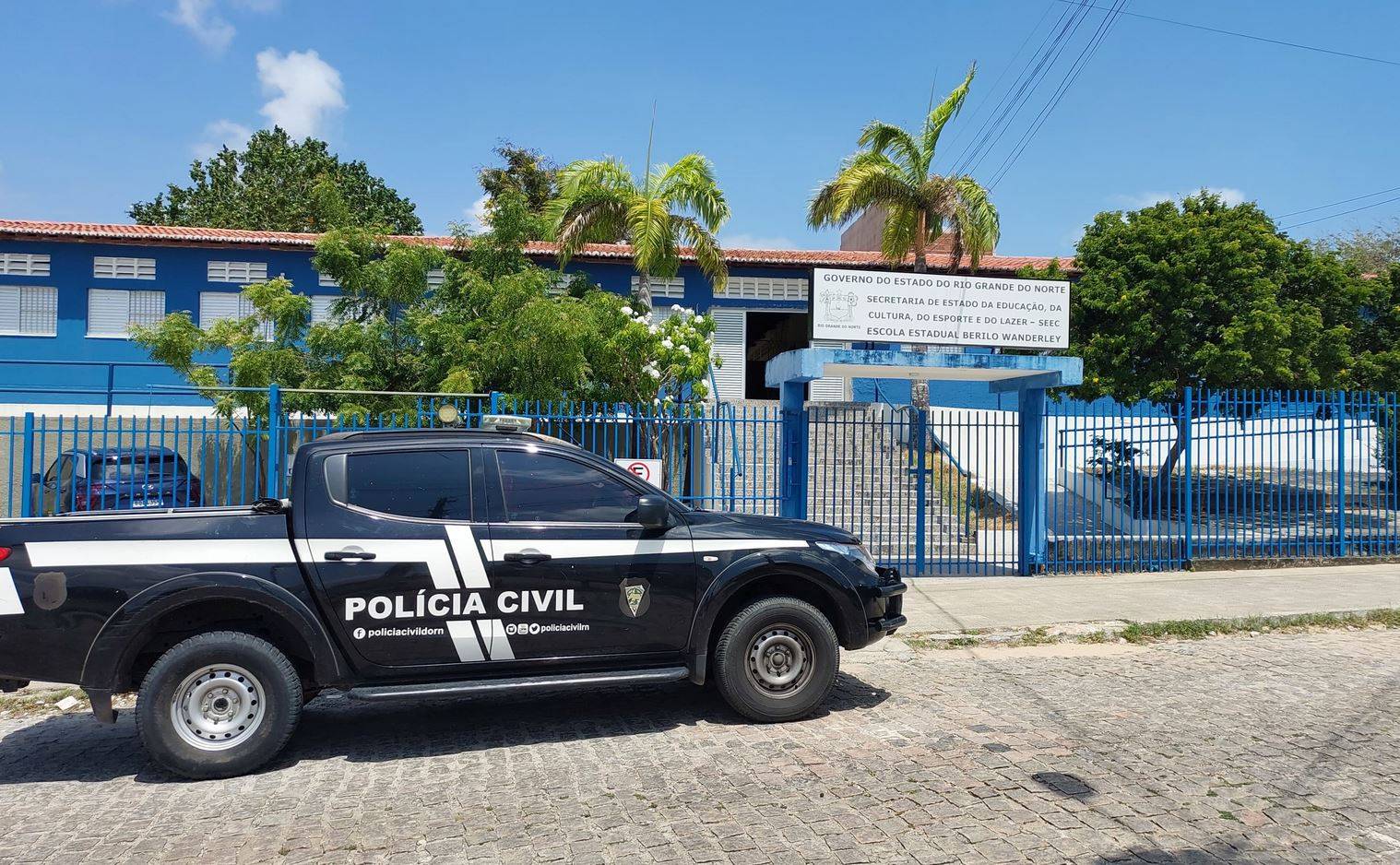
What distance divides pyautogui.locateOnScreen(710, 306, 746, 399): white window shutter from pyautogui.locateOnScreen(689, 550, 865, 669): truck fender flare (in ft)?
53.7

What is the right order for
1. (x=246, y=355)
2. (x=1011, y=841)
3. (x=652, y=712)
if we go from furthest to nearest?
1. (x=246, y=355)
2. (x=652, y=712)
3. (x=1011, y=841)

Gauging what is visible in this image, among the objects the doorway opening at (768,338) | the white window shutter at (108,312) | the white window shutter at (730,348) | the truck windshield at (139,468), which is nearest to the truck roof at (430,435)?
the truck windshield at (139,468)

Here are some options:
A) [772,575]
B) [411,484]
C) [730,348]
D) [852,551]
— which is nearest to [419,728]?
[411,484]

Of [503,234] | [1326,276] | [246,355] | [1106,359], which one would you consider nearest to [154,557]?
[246,355]

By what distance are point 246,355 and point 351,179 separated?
23790 mm

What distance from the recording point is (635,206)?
15195 millimetres

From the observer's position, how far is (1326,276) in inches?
605

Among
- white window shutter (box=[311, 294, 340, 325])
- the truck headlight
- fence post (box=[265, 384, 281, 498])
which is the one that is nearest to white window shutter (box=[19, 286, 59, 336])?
white window shutter (box=[311, 294, 340, 325])

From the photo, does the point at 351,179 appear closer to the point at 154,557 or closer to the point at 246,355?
the point at 246,355

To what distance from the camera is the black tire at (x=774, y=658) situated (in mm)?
5848

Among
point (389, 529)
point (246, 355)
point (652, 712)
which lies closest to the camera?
point (389, 529)

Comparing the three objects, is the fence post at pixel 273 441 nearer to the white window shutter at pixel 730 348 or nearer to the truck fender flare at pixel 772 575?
the truck fender flare at pixel 772 575

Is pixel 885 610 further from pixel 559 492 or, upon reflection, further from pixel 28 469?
pixel 28 469

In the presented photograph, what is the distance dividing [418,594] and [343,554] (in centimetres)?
46
